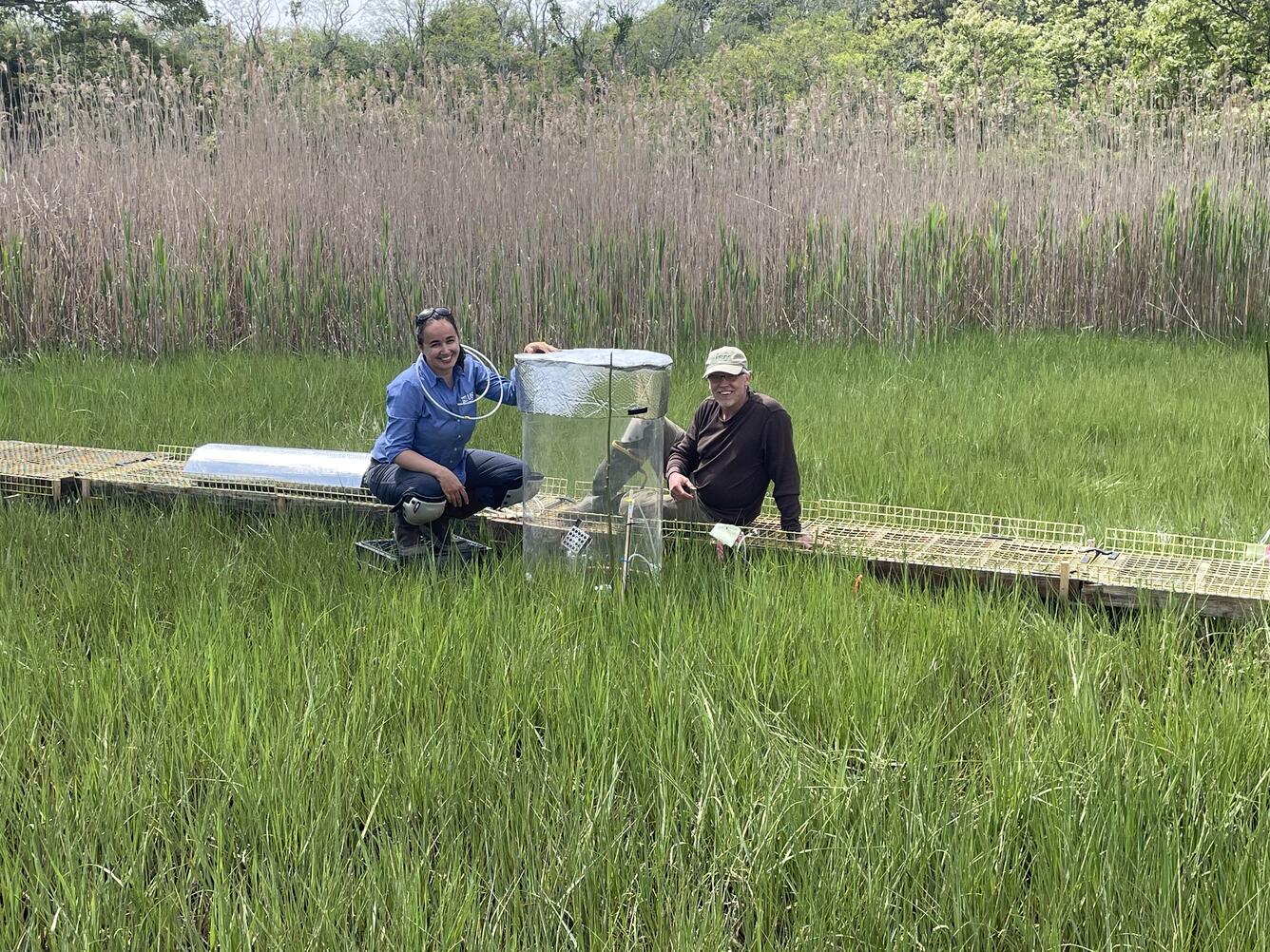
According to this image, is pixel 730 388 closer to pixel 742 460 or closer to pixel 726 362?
pixel 726 362

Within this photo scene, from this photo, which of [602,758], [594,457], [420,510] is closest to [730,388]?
[594,457]

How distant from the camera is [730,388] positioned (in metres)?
4.10

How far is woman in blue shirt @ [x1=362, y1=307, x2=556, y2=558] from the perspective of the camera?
13.8 feet

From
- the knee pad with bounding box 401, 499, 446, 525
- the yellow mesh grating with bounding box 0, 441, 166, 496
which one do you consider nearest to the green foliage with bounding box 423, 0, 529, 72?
the yellow mesh grating with bounding box 0, 441, 166, 496

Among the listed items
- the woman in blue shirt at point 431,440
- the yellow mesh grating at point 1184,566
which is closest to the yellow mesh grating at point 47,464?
the woman in blue shirt at point 431,440

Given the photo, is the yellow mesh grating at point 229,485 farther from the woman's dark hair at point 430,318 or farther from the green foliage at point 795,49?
the green foliage at point 795,49

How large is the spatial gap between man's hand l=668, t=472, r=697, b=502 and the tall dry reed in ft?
14.8

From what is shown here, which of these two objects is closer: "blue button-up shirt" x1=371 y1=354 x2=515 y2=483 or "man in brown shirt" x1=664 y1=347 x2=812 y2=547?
"man in brown shirt" x1=664 y1=347 x2=812 y2=547

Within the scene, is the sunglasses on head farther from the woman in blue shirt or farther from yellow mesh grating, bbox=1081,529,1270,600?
yellow mesh grating, bbox=1081,529,1270,600

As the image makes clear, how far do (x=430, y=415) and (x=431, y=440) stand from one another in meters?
0.09

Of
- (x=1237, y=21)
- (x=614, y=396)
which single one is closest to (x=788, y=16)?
(x=1237, y=21)

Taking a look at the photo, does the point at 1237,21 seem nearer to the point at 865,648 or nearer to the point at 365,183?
the point at 365,183

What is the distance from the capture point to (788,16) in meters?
46.2

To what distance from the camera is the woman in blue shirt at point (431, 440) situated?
421cm
